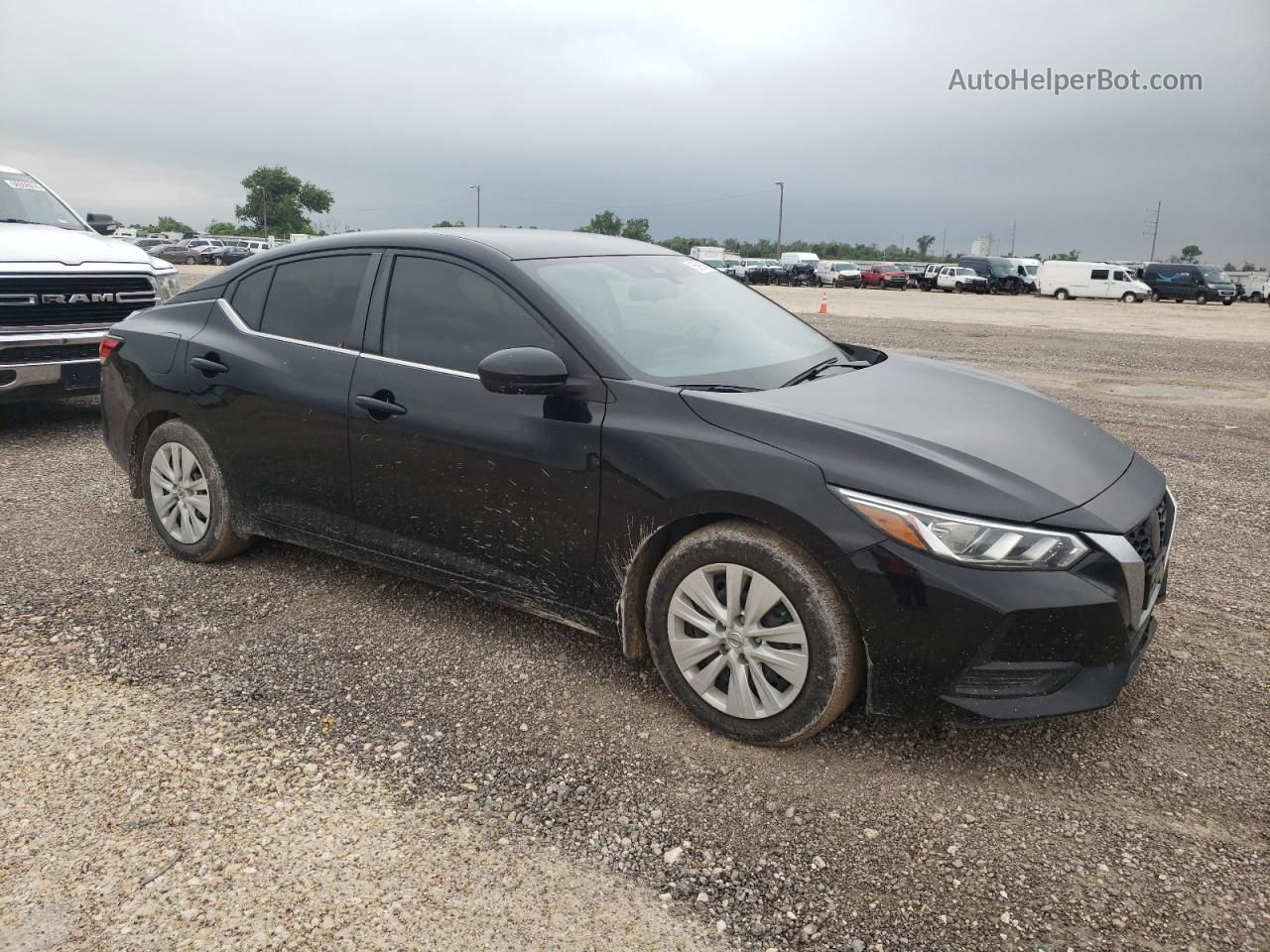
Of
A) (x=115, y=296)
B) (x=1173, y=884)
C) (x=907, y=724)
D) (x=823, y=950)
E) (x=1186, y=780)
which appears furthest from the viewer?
(x=115, y=296)

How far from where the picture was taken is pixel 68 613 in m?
4.16

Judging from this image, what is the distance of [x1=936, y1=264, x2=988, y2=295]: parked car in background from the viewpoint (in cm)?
4731

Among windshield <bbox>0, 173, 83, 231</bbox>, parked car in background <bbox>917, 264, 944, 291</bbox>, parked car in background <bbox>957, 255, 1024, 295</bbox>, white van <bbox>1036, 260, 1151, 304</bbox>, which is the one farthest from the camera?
parked car in background <bbox>917, 264, 944, 291</bbox>

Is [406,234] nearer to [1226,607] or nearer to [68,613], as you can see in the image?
[68,613]

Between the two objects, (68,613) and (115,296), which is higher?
(115,296)

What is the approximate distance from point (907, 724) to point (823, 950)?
3.82 feet

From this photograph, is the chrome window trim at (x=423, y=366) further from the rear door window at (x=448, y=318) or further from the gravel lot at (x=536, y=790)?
the gravel lot at (x=536, y=790)

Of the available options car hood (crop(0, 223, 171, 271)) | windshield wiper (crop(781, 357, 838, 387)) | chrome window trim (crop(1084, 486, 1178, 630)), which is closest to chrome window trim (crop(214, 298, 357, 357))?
windshield wiper (crop(781, 357, 838, 387))

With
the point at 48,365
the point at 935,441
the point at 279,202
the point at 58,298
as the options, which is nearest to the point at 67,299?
the point at 58,298

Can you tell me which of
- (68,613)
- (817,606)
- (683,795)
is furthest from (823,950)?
(68,613)

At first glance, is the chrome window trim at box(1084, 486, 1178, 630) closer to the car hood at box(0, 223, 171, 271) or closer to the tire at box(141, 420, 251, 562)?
the tire at box(141, 420, 251, 562)

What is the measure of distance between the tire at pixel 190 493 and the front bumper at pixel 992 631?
119 inches

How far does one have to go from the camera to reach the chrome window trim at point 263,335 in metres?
4.07

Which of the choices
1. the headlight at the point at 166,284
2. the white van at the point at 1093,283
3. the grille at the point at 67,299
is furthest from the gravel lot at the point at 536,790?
the white van at the point at 1093,283
